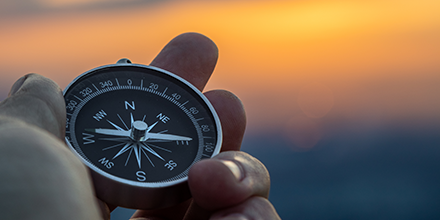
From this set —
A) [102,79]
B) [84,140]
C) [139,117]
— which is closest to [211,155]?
[139,117]

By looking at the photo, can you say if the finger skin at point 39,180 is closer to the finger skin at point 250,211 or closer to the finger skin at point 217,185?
the finger skin at point 217,185

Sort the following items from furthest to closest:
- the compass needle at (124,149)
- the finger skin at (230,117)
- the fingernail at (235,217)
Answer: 1. the finger skin at (230,117)
2. the compass needle at (124,149)
3. the fingernail at (235,217)

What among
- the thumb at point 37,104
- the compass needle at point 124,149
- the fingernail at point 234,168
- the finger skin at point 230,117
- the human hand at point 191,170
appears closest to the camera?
the human hand at point 191,170

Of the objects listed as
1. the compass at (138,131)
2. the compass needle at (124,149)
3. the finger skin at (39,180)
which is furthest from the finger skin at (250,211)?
the finger skin at (39,180)

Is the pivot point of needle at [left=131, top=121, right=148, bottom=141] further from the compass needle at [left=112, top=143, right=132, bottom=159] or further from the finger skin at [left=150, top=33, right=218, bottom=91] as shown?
the finger skin at [left=150, top=33, right=218, bottom=91]

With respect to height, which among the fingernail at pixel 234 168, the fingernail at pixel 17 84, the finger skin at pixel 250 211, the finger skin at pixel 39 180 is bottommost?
the finger skin at pixel 250 211

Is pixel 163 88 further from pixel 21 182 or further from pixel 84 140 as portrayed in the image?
pixel 21 182

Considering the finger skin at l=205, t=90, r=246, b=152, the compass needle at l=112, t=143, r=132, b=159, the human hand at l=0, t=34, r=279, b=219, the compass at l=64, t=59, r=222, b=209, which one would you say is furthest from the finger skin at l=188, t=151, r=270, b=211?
the finger skin at l=205, t=90, r=246, b=152

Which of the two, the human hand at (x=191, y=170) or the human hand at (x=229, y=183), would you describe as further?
the human hand at (x=229, y=183)
